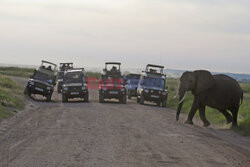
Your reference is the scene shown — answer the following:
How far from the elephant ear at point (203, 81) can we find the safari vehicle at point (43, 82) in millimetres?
14364

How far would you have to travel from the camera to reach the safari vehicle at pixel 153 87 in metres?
32.7

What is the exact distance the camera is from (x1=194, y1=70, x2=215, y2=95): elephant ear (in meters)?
20.4

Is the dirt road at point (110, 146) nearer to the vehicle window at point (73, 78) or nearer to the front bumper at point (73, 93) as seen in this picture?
the front bumper at point (73, 93)

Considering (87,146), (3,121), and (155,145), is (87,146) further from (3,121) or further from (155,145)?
(3,121)

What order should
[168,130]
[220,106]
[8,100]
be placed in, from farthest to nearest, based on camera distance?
[8,100] < [220,106] < [168,130]

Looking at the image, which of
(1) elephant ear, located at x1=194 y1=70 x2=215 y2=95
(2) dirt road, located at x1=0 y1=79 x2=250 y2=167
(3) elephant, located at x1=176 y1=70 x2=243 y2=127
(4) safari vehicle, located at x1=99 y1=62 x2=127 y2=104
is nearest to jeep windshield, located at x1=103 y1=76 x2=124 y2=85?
(4) safari vehicle, located at x1=99 y1=62 x2=127 y2=104

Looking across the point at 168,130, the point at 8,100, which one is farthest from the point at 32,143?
the point at 8,100

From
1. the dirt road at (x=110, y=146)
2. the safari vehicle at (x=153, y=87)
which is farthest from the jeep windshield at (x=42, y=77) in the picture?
the dirt road at (x=110, y=146)

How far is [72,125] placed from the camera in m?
17.0

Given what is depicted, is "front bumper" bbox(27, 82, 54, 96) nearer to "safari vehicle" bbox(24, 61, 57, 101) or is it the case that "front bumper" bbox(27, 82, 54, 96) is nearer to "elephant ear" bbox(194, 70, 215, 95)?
"safari vehicle" bbox(24, 61, 57, 101)

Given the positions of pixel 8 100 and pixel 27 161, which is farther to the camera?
pixel 8 100

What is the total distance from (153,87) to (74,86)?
17.1 feet

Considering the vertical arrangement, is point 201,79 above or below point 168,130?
above

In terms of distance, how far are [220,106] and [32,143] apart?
402 inches
